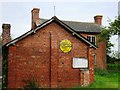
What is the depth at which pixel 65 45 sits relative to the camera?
27172mm

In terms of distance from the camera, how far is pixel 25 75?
85.6 ft

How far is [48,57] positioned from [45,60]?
407 millimetres

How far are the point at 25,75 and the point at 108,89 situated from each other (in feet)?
25.0

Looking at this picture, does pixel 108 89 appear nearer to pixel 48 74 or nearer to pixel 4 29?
pixel 48 74

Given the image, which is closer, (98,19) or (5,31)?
(5,31)

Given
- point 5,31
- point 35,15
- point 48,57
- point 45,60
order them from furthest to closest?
point 35,15 → point 5,31 → point 48,57 → point 45,60

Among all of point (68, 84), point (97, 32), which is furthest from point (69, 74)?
point (97, 32)

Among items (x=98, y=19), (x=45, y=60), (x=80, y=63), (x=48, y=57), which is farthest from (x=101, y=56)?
(x=45, y=60)

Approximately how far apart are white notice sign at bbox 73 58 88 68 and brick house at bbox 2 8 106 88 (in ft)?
0.68

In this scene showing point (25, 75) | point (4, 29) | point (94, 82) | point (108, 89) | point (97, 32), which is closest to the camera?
point (108, 89)

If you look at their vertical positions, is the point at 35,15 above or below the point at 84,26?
above

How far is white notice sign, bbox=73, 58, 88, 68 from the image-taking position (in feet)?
89.8

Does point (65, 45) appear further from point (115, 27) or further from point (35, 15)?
point (35, 15)

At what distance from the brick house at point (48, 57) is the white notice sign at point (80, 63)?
208mm
